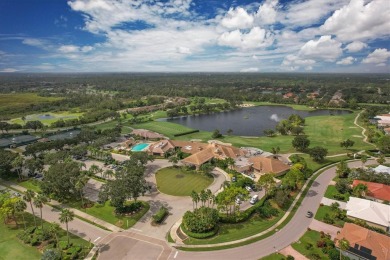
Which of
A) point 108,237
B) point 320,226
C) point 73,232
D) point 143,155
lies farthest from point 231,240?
point 143,155

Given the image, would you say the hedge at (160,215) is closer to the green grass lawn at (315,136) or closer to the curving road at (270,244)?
the curving road at (270,244)

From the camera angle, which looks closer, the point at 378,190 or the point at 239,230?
the point at 239,230

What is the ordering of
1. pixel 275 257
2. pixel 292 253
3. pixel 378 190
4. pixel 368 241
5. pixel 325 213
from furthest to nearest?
pixel 378 190 < pixel 325 213 < pixel 292 253 < pixel 275 257 < pixel 368 241

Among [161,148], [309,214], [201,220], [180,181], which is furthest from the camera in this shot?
[161,148]

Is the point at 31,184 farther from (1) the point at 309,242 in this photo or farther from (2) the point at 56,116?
(2) the point at 56,116

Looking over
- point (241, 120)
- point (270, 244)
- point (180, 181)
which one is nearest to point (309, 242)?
point (270, 244)

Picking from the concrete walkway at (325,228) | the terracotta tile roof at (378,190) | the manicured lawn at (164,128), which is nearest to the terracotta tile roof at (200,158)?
the concrete walkway at (325,228)

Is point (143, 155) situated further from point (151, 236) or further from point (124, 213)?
point (151, 236)
